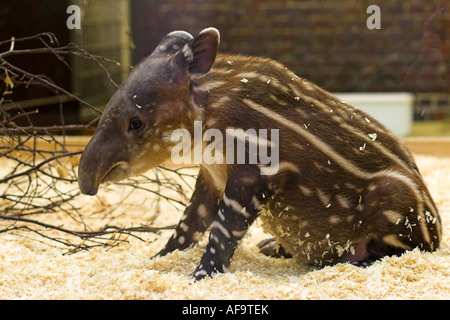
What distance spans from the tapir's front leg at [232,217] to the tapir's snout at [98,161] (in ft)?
1.65

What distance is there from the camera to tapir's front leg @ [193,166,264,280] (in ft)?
9.26

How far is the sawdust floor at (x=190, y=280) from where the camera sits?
103 inches

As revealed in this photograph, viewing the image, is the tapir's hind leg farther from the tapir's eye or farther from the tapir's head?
the tapir's eye

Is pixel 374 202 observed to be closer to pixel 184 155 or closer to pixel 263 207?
pixel 263 207

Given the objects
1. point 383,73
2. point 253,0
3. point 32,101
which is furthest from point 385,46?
point 32,101

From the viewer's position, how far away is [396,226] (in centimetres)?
304

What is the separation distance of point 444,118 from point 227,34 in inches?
129

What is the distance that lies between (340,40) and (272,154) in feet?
20.2
